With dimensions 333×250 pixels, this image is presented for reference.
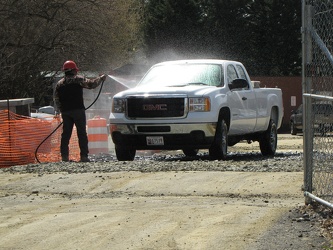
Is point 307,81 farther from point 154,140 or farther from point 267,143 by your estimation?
point 267,143

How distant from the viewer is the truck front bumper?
16.4 meters

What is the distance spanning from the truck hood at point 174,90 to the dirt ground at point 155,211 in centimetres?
348

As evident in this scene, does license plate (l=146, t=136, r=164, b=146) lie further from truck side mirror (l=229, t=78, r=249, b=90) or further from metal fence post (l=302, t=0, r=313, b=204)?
metal fence post (l=302, t=0, r=313, b=204)

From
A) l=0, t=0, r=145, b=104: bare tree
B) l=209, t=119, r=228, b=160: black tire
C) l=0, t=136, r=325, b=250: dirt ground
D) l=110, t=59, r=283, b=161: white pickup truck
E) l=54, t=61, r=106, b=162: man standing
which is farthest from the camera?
l=0, t=0, r=145, b=104: bare tree

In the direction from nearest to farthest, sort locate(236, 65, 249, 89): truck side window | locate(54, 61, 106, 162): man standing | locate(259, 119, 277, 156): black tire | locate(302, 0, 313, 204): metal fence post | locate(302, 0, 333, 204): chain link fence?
locate(302, 0, 333, 204): chain link fence → locate(302, 0, 313, 204): metal fence post → locate(54, 61, 106, 162): man standing → locate(236, 65, 249, 89): truck side window → locate(259, 119, 277, 156): black tire

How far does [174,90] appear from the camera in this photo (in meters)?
16.6

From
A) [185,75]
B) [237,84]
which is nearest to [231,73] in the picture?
[237,84]

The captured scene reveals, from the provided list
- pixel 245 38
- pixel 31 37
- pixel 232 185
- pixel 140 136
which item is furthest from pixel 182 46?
pixel 232 185

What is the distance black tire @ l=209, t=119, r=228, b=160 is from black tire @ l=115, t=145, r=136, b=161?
4.92ft

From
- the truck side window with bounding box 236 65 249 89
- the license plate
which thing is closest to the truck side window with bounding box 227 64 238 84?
the truck side window with bounding box 236 65 249 89

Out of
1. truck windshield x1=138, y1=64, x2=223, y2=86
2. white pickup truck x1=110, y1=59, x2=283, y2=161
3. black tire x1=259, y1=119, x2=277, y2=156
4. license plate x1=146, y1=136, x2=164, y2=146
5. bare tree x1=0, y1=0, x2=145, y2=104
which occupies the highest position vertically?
bare tree x1=0, y1=0, x2=145, y2=104

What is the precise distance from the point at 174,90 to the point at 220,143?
1225mm

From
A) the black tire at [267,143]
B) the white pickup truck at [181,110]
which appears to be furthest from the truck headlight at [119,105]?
the black tire at [267,143]

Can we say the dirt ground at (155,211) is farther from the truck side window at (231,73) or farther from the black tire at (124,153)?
the truck side window at (231,73)
